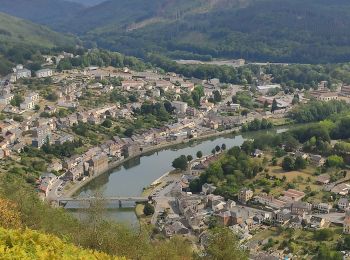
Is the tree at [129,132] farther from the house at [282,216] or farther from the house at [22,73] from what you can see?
the house at [282,216]

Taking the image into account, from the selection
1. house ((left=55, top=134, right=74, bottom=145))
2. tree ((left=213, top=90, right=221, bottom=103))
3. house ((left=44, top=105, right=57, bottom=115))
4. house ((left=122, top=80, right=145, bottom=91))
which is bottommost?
tree ((left=213, top=90, right=221, bottom=103))

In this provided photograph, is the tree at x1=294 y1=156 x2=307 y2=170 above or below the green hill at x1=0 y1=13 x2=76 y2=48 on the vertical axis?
below

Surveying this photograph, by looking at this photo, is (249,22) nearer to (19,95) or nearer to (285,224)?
(19,95)


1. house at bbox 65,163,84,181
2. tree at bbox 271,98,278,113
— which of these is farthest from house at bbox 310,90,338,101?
house at bbox 65,163,84,181

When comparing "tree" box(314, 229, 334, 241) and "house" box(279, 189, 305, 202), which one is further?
"house" box(279, 189, 305, 202)

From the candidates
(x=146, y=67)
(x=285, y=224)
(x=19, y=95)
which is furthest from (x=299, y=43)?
(x=285, y=224)

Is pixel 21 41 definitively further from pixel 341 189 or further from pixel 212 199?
pixel 341 189

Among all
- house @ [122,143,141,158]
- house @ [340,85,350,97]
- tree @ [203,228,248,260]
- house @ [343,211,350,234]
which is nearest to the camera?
tree @ [203,228,248,260]

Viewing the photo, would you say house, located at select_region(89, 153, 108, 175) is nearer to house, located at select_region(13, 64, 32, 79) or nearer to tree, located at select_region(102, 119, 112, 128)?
tree, located at select_region(102, 119, 112, 128)
